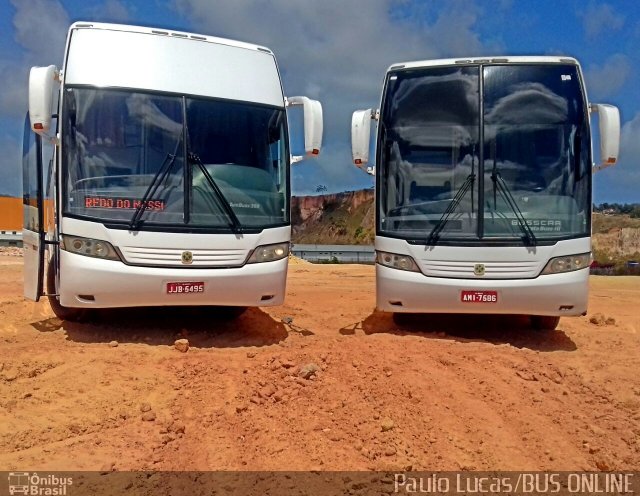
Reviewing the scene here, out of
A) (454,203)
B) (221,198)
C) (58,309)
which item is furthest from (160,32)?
(454,203)

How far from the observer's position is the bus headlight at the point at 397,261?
8.00 m

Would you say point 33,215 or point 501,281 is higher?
point 33,215

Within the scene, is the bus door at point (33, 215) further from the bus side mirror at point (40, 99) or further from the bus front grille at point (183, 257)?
the bus front grille at point (183, 257)

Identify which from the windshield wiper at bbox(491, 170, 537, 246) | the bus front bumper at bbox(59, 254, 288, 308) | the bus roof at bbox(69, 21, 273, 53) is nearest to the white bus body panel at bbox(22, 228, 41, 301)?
the bus front bumper at bbox(59, 254, 288, 308)

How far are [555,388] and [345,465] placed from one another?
2696 millimetres

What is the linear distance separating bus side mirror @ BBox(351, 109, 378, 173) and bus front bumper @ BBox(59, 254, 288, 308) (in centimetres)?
213

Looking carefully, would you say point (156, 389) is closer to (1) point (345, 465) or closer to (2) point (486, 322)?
(1) point (345, 465)

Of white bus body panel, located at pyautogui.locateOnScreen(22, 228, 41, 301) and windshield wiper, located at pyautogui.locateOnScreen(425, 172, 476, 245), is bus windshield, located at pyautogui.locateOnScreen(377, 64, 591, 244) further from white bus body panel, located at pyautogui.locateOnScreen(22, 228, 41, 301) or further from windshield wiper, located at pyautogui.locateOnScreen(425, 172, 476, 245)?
white bus body panel, located at pyautogui.locateOnScreen(22, 228, 41, 301)

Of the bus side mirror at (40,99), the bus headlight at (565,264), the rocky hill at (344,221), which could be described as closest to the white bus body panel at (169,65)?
the bus side mirror at (40,99)

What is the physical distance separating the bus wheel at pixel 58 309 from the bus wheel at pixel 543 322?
6.08 m

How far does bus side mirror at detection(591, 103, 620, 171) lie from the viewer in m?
7.85

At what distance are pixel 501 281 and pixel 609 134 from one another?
2.15m

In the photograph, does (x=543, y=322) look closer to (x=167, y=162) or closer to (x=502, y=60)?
(x=502, y=60)

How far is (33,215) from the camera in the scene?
8.35m
